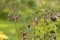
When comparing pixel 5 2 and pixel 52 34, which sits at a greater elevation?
pixel 5 2

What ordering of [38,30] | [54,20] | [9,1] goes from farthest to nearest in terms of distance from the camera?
[9,1]
[38,30]
[54,20]

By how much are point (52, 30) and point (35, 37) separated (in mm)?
149

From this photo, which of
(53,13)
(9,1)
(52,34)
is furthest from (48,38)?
(9,1)

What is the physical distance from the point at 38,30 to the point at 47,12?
0.52 ft

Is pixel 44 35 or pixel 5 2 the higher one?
pixel 5 2

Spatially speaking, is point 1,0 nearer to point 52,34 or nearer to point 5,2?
point 5,2

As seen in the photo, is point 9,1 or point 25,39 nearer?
point 25,39

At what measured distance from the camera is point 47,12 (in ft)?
7.73

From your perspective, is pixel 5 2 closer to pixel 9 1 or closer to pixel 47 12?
pixel 9 1

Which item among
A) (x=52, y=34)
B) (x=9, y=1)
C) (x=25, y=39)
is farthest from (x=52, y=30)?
(x=9, y=1)

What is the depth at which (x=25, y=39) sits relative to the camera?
93.4 inches

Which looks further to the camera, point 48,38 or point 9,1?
point 9,1

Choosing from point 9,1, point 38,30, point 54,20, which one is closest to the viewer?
point 54,20

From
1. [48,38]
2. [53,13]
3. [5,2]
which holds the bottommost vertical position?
[48,38]
